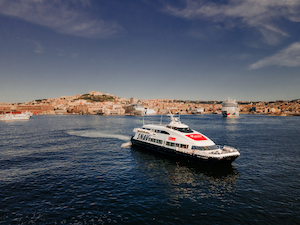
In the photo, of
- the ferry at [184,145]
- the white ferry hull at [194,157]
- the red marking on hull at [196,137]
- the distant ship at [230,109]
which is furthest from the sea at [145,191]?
the distant ship at [230,109]

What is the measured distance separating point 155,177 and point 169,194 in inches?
192

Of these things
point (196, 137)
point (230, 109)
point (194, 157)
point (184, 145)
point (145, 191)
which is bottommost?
point (145, 191)

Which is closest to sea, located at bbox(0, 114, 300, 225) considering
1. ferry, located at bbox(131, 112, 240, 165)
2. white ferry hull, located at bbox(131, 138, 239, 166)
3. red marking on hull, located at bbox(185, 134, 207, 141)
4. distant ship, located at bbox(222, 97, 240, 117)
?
white ferry hull, located at bbox(131, 138, 239, 166)

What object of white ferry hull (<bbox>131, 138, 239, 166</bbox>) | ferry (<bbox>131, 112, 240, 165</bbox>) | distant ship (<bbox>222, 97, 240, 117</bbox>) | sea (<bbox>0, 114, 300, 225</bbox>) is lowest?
sea (<bbox>0, 114, 300, 225</bbox>)

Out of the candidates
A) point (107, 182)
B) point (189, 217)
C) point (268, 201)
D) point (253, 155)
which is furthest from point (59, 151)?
point (253, 155)

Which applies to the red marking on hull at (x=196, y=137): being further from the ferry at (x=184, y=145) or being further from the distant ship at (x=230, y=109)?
the distant ship at (x=230, y=109)

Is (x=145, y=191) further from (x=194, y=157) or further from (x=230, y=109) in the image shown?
(x=230, y=109)

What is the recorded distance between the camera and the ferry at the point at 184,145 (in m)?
25.7

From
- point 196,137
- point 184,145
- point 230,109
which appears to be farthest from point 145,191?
point 230,109

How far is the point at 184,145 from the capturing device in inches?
1144

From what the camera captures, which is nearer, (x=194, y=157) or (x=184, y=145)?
(x=194, y=157)

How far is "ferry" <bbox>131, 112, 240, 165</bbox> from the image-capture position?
2566cm

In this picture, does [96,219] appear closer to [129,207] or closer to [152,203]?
[129,207]

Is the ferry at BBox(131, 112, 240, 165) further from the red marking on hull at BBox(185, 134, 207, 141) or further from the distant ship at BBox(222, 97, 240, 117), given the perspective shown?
the distant ship at BBox(222, 97, 240, 117)
